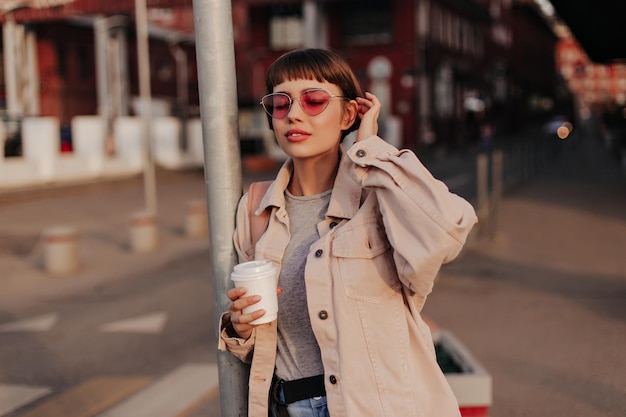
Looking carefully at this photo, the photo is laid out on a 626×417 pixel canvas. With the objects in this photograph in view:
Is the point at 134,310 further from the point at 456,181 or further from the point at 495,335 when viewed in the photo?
the point at 456,181

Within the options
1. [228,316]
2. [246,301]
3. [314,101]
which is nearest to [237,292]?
[246,301]

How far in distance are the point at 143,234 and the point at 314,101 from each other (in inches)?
381

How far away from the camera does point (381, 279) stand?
2145 mm

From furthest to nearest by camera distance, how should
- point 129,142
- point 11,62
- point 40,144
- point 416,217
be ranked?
point 11,62, point 129,142, point 40,144, point 416,217

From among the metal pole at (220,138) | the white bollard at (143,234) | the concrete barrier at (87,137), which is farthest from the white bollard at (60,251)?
the concrete barrier at (87,137)

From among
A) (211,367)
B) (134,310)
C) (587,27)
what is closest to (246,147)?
(587,27)

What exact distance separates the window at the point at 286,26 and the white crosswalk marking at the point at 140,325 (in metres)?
35.6

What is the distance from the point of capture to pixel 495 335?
678 cm

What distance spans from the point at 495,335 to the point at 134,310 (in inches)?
143

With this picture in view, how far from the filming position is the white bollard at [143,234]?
11.6 metres

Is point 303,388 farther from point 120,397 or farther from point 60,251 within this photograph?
point 60,251

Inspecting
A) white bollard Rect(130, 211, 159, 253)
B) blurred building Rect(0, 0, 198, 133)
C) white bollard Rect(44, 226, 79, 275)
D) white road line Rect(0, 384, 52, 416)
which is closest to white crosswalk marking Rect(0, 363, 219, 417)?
white road line Rect(0, 384, 52, 416)

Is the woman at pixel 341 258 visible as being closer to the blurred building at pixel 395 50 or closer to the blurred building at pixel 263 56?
the blurred building at pixel 263 56

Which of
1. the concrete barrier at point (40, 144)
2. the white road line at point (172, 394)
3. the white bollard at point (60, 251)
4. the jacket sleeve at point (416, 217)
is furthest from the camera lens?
the concrete barrier at point (40, 144)
